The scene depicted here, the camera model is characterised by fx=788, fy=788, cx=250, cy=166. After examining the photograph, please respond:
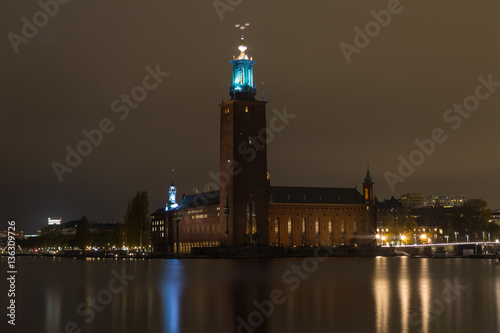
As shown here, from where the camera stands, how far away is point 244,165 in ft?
332

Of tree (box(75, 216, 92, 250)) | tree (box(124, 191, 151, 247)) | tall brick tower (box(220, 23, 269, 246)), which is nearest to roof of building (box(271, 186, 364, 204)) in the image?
tall brick tower (box(220, 23, 269, 246))

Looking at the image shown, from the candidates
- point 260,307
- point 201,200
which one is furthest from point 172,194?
point 260,307

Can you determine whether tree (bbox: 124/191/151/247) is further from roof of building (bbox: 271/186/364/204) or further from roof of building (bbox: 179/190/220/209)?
roof of building (bbox: 271/186/364/204)

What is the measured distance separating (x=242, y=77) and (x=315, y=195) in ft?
75.8

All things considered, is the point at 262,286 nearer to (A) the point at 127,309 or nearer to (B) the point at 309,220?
(A) the point at 127,309

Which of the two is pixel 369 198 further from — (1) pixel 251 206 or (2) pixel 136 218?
(2) pixel 136 218

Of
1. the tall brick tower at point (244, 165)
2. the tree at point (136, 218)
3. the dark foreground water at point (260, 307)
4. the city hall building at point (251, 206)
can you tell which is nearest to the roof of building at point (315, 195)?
the city hall building at point (251, 206)

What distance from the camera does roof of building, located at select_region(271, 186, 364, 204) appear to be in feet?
371

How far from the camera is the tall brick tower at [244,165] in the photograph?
329 feet

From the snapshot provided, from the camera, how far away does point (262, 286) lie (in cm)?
3884

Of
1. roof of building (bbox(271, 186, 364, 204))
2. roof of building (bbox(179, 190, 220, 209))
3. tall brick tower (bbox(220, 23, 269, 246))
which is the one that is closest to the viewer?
tall brick tower (bbox(220, 23, 269, 246))

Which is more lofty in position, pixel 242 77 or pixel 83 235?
pixel 242 77

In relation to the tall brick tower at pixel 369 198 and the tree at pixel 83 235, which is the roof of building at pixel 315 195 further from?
the tree at pixel 83 235

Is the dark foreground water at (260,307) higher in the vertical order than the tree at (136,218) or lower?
lower
